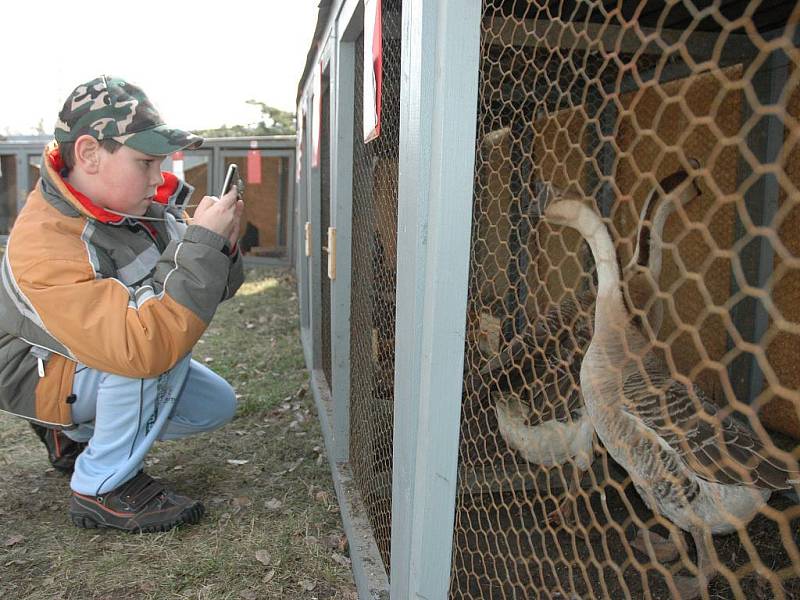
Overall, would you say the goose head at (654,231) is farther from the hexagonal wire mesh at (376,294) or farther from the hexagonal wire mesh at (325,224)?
the hexagonal wire mesh at (325,224)

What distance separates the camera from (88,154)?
8.55ft

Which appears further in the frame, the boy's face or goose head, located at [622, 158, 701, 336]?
the boy's face

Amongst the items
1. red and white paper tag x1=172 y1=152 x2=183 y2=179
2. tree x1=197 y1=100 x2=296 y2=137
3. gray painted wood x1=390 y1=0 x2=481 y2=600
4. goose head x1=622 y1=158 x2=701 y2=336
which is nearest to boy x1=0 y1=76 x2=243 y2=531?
gray painted wood x1=390 y1=0 x2=481 y2=600

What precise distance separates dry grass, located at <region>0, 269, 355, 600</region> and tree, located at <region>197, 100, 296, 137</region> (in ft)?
49.2

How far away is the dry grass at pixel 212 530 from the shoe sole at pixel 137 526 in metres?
0.03

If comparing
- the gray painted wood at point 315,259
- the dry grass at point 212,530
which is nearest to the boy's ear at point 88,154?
the dry grass at point 212,530

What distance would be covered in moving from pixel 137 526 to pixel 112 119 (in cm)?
175

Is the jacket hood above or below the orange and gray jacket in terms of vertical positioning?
above

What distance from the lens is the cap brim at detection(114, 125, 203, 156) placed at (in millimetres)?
2594

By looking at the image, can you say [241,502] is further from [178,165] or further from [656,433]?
[178,165]

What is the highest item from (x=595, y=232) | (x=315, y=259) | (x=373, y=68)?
(x=373, y=68)

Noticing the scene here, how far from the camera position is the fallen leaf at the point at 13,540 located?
2.67m

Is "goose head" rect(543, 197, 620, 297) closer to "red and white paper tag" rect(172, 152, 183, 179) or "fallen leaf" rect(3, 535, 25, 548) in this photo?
"fallen leaf" rect(3, 535, 25, 548)

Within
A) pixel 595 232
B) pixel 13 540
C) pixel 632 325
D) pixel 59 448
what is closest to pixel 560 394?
pixel 632 325
